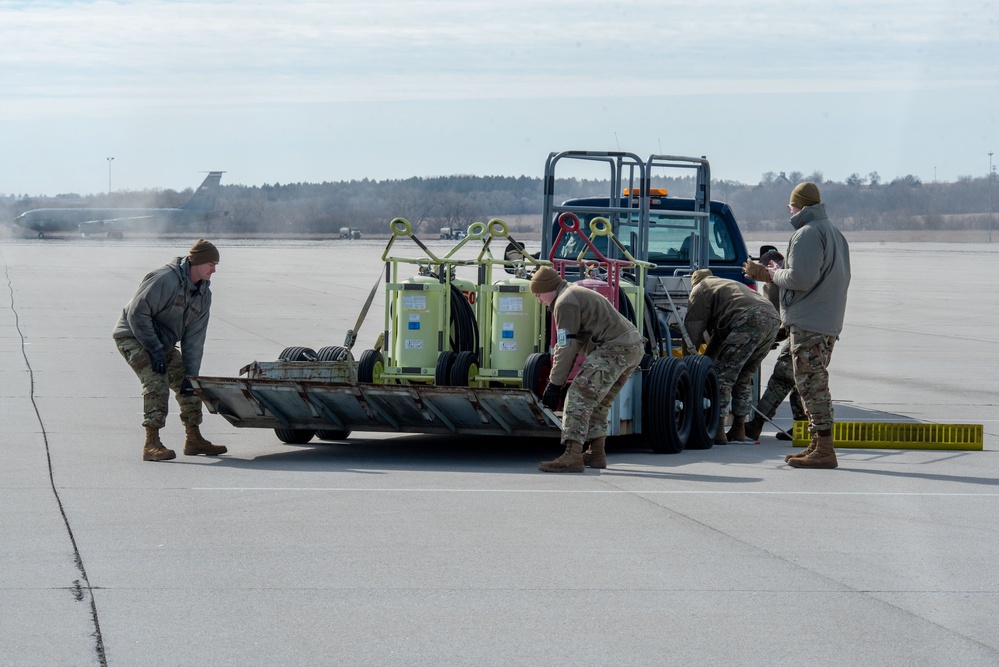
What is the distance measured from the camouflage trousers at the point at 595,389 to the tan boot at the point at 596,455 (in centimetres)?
6

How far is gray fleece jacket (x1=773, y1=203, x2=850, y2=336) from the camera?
422 inches

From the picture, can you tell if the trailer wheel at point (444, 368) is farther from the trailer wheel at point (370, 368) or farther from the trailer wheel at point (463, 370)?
the trailer wheel at point (370, 368)

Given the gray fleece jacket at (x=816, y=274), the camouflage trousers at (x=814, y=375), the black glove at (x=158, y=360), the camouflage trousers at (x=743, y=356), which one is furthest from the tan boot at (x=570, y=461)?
the black glove at (x=158, y=360)

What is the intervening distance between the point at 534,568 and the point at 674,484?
3.07 m

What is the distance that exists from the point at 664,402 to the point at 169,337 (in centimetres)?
405

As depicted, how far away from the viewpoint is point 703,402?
11.8 m

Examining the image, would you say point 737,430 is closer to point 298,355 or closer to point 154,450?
point 298,355

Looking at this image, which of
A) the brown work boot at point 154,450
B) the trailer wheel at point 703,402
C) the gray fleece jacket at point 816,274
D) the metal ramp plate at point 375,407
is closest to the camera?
the metal ramp plate at point 375,407

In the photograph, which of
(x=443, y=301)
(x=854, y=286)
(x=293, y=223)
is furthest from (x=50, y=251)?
(x=443, y=301)

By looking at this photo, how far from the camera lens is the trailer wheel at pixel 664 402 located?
11.2 metres

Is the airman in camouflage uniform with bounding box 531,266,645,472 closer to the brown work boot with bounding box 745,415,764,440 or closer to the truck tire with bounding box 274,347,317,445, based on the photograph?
the truck tire with bounding box 274,347,317,445

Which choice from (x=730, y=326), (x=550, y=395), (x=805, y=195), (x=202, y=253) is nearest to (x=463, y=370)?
(x=550, y=395)

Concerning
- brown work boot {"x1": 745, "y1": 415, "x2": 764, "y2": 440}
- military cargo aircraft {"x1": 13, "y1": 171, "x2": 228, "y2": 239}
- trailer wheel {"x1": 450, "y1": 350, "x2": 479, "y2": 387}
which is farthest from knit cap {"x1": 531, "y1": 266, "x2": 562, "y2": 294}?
military cargo aircraft {"x1": 13, "y1": 171, "x2": 228, "y2": 239}

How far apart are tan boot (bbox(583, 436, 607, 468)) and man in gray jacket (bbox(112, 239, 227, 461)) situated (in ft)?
9.84
